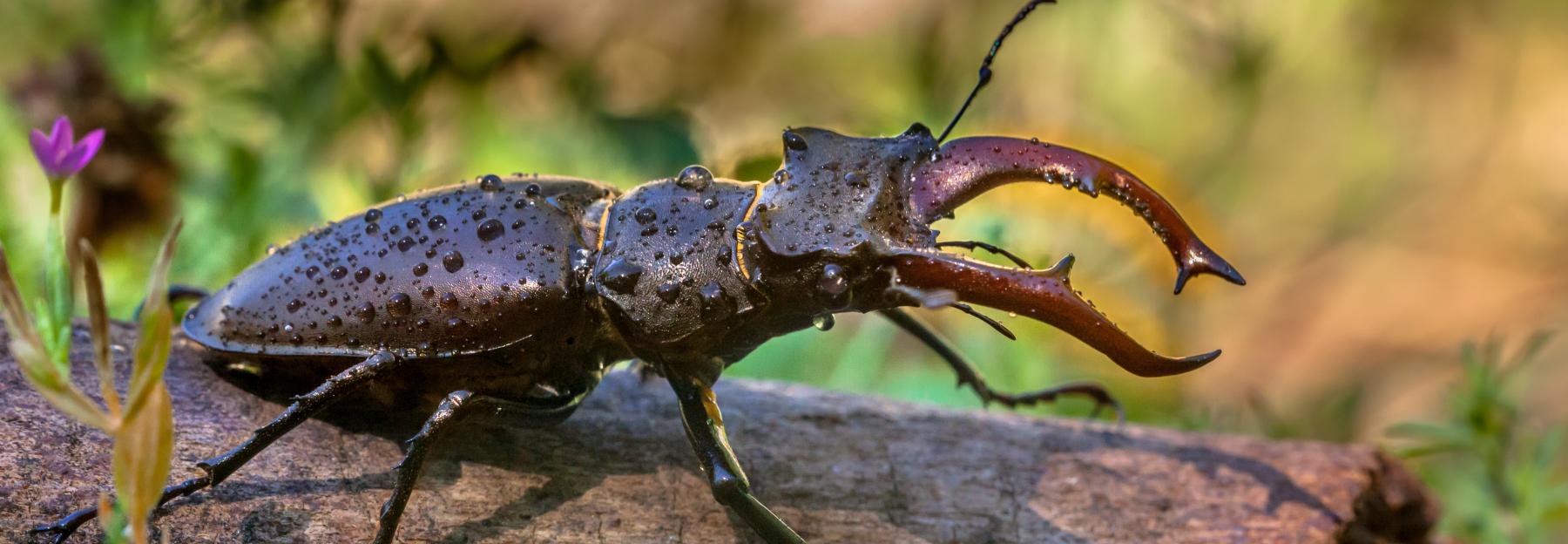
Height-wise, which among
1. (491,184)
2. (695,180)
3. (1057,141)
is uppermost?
(1057,141)

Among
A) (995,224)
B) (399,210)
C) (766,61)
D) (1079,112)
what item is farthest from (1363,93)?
(399,210)

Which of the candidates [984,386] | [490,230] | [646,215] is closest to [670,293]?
[646,215]

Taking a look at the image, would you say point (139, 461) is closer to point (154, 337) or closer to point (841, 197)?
point (154, 337)

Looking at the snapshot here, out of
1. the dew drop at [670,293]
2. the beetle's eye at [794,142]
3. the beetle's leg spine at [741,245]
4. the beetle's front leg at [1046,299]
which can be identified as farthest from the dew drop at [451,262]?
the beetle's front leg at [1046,299]

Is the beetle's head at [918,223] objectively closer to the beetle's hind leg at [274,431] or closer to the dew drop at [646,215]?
the dew drop at [646,215]

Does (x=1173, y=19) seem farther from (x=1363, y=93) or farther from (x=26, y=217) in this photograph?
(x=26, y=217)

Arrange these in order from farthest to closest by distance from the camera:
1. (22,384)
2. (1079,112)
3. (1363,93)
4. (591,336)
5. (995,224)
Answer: (1363,93), (1079,112), (995,224), (591,336), (22,384)
